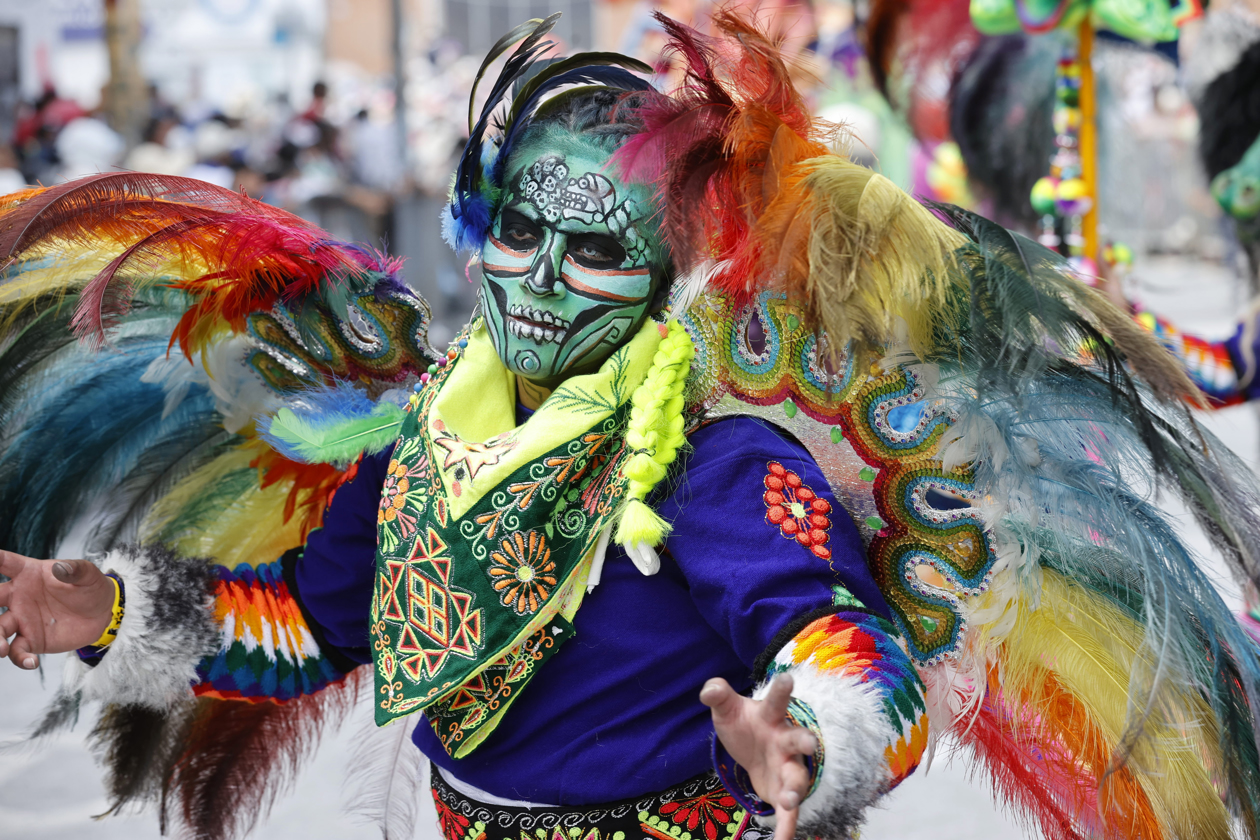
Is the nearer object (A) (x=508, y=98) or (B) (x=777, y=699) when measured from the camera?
(B) (x=777, y=699)

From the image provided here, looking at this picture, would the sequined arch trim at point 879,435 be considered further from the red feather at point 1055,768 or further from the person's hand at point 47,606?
the person's hand at point 47,606

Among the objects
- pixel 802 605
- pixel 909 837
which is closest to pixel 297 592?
pixel 802 605

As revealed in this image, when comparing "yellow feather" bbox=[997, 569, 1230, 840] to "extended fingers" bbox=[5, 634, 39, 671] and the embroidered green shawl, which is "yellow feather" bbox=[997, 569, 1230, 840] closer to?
the embroidered green shawl

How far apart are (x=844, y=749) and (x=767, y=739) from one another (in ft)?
0.27

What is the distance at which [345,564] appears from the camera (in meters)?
1.81

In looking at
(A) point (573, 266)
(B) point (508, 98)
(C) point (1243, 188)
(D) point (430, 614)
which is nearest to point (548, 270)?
(A) point (573, 266)

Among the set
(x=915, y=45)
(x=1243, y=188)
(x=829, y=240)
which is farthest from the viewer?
(x=915, y=45)

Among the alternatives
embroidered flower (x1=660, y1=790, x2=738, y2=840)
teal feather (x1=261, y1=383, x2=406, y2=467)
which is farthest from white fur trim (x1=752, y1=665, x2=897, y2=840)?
teal feather (x1=261, y1=383, x2=406, y2=467)

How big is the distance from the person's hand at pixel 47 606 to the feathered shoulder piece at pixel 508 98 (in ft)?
2.52

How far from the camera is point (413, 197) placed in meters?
9.51

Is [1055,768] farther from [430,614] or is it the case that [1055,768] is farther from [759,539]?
[430,614]

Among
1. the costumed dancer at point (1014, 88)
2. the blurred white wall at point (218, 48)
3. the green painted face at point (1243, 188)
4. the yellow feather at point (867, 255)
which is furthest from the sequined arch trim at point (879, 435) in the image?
the blurred white wall at point (218, 48)

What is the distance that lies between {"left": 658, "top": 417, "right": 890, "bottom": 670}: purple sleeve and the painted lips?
0.25m

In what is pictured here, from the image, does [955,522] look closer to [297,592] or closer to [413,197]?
[297,592]
